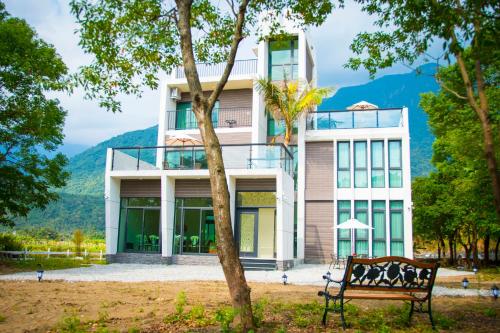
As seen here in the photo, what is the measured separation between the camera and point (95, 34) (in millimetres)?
7477

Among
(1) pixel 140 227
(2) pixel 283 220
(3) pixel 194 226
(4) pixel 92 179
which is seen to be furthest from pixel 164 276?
(4) pixel 92 179

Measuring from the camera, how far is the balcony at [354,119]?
2130 cm

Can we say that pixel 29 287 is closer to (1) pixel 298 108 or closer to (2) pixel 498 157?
(2) pixel 498 157

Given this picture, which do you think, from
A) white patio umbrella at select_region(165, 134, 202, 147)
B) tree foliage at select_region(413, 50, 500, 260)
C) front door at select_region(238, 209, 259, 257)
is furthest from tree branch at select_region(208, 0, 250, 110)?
white patio umbrella at select_region(165, 134, 202, 147)

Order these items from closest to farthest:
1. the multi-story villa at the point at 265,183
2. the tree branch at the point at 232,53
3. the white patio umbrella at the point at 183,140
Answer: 1. the tree branch at the point at 232,53
2. the multi-story villa at the point at 265,183
3. the white patio umbrella at the point at 183,140

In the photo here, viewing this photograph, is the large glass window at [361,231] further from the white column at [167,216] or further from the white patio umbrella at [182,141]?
the white column at [167,216]

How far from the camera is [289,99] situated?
2108 cm

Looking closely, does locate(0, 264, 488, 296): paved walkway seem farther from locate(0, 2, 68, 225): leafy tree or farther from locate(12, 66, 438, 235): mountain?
locate(12, 66, 438, 235): mountain

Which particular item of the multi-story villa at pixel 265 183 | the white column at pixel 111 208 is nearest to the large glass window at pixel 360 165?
the multi-story villa at pixel 265 183

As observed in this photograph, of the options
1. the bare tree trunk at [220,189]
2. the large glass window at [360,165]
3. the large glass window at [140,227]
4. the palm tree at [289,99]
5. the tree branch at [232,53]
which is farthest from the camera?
the large glass window at [360,165]

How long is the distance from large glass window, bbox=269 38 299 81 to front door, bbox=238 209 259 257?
832 centimetres

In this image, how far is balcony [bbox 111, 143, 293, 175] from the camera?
18125mm

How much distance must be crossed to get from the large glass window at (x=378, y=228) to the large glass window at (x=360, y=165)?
1.09m

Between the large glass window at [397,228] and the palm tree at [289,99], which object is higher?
the palm tree at [289,99]
